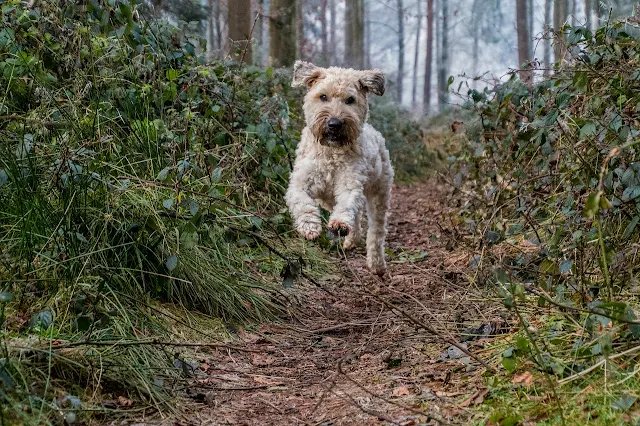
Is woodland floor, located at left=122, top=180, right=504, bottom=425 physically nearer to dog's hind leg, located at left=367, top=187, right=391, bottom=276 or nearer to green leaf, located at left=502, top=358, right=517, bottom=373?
green leaf, located at left=502, top=358, right=517, bottom=373

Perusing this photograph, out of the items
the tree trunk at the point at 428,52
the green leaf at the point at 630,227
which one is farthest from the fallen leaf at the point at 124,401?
the tree trunk at the point at 428,52

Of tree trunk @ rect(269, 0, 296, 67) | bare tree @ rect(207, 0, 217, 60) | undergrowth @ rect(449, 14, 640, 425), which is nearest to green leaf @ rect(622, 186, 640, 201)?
undergrowth @ rect(449, 14, 640, 425)

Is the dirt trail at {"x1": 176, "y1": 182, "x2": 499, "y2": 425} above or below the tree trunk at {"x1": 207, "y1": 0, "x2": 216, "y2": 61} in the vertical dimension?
below

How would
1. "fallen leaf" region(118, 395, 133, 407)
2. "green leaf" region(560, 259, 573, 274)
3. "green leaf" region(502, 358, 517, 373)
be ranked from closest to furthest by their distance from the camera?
1. "green leaf" region(502, 358, 517, 373)
2. "fallen leaf" region(118, 395, 133, 407)
3. "green leaf" region(560, 259, 573, 274)

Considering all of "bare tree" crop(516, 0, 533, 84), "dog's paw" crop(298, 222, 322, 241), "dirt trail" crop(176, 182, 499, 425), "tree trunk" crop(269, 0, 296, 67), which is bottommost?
"dirt trail" crop(176, 182, 499, 425)

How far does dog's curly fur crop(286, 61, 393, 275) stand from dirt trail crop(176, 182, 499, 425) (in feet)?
2.25

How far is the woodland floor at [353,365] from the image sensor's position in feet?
10.5

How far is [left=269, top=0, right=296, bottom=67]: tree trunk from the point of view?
1166 cm

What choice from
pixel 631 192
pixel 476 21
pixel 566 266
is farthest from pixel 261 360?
pixel 476 21

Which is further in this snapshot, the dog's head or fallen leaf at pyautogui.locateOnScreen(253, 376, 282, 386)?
the dog's head

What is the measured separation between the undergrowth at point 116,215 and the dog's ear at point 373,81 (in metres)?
1.03

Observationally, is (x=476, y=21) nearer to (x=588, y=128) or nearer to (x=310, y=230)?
(x=310, y=230)

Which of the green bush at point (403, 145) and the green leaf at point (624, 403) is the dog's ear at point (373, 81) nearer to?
the green leaf at point (624, 403)

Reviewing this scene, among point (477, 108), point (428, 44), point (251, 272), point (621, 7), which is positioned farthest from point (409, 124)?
point (428, 44)
